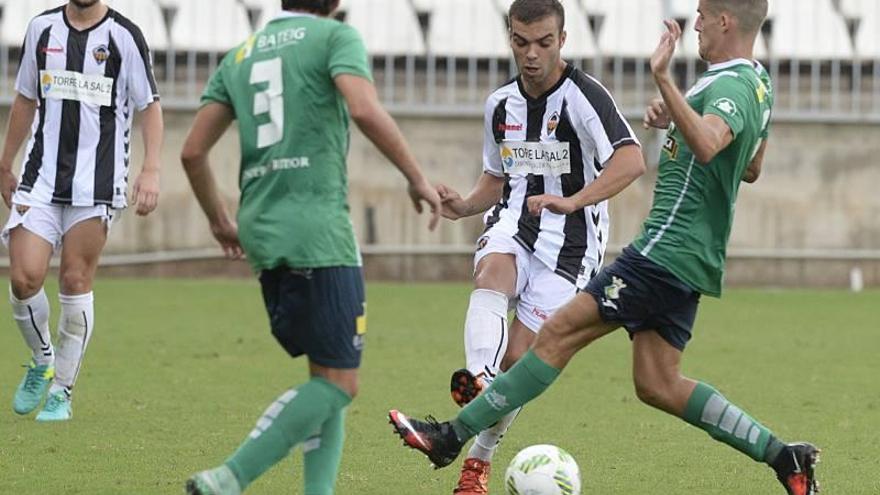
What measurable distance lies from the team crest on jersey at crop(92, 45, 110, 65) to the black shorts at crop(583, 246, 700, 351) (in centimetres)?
344

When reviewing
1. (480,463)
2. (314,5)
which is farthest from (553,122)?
(314,5)

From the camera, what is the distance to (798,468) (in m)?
6.72

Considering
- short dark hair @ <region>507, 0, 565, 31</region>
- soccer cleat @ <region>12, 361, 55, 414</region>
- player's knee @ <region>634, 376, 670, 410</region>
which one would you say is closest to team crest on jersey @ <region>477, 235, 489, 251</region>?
short dark hair @ <region>507, 0, 565, 31</region>

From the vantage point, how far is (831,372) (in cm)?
1221

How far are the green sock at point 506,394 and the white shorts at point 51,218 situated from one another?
3.03 metres

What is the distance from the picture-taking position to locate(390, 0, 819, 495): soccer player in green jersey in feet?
21.7

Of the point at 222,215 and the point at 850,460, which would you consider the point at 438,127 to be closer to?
the point at 850,460

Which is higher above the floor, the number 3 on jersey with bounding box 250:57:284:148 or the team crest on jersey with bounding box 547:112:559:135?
the number 3 on jersey with bounding box 250:57:284:148

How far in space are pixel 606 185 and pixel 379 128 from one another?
1867mm

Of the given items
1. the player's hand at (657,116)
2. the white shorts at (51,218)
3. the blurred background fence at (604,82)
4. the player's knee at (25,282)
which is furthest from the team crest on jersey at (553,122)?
the blurred background fence at (604,82)

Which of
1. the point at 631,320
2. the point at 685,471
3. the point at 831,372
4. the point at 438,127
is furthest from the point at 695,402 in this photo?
the point at 438,127

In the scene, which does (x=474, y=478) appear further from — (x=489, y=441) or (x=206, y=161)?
(x=206, y=161)

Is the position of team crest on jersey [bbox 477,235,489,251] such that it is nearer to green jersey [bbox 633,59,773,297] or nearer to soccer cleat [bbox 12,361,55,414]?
green jersey [bbox 633,59,773,297]

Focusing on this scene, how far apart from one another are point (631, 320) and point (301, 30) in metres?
1.78
